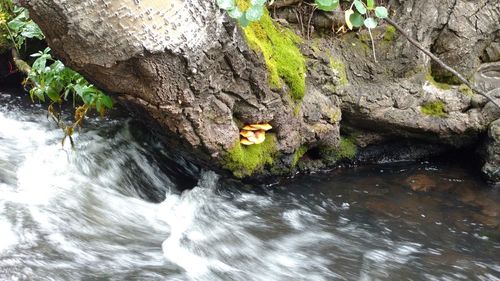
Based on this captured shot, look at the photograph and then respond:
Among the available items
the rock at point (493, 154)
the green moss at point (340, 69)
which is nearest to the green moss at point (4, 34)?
the green moss at point (340, 69)

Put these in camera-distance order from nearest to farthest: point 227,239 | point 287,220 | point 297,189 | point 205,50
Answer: point 205,50 < point 227,239 < point 287,220 < point 297,189

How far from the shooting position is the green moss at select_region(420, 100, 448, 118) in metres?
4.78

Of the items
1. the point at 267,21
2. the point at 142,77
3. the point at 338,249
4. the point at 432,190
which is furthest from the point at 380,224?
the point at 142,77

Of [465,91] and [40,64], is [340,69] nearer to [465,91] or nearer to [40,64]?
[465,91]

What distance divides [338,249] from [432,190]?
1.48 metres

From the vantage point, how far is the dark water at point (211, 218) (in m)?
3.13

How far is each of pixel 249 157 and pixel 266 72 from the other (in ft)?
2.29

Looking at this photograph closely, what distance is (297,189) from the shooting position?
4.44 m

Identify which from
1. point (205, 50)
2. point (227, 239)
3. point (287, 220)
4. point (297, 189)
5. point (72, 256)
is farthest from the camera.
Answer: point (297, 189)

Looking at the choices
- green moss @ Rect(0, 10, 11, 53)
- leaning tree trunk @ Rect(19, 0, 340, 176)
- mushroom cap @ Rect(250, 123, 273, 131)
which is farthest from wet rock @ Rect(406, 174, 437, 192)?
green moss @ Rect(0, 10, 11, 53)

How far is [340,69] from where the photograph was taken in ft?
15.1

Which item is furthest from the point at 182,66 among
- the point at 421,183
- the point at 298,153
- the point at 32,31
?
the point at 421,183

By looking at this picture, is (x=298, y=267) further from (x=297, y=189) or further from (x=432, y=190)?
(x=432, y=190)

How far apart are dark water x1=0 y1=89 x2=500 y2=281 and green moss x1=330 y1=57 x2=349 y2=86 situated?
2.90ft
